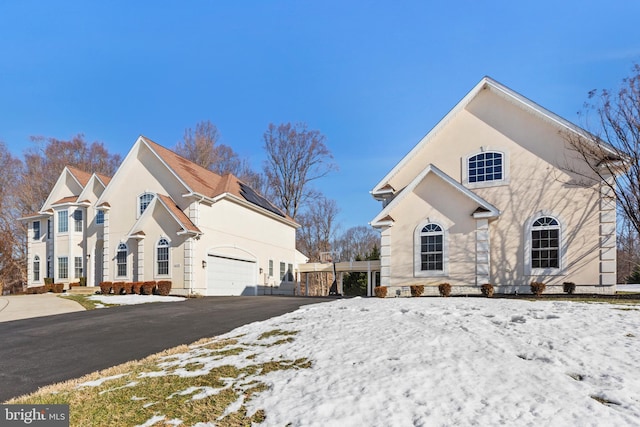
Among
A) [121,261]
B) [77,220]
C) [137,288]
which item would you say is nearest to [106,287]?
[121,261]

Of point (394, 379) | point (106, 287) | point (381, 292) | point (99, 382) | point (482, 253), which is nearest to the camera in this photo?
point (394, 379)

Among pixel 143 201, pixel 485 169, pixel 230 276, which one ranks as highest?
pixel 485 169

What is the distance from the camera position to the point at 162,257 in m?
20.1

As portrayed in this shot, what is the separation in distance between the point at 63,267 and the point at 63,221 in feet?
10.1

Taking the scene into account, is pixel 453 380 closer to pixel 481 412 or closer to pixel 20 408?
pixel 481 412

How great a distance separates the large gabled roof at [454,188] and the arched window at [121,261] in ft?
46.9

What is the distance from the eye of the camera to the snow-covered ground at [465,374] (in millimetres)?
3758

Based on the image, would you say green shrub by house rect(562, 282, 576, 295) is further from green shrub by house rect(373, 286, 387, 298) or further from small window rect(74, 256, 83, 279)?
small window rect(74, 256, 83, 279)

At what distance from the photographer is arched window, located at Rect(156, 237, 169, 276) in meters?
19.9

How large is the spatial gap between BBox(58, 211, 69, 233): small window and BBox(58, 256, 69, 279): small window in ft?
6.15

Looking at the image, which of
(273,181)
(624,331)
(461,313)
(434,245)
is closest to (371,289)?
(434,245)

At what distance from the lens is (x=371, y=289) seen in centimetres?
2773

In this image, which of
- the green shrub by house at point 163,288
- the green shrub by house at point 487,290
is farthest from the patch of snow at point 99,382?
the green shrub by house at point 163,288

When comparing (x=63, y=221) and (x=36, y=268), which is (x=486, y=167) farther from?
(x=36, y=268)
